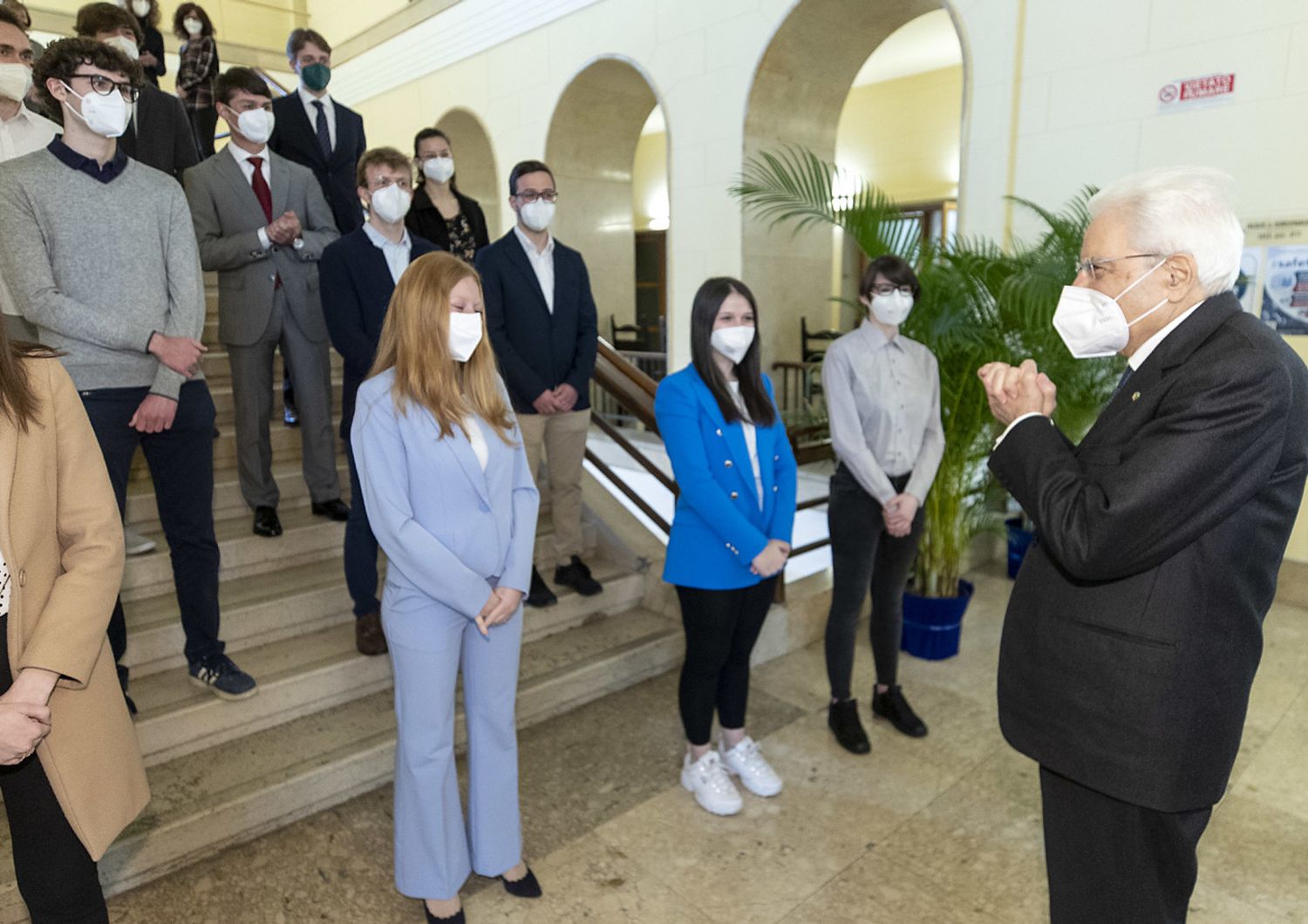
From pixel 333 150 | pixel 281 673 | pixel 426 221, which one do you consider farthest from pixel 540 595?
pixel 333 150

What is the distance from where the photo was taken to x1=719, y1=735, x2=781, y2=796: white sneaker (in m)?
2.67

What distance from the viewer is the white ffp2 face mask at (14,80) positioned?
272 cm

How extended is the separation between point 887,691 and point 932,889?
37.9 inches

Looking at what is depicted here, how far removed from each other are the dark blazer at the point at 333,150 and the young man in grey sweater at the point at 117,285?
4.51ft

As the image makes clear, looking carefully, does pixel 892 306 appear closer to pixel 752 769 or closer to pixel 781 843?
pixel 752 769

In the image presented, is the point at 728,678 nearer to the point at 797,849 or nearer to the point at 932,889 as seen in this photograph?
the point at 797,849

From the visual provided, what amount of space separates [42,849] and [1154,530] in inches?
71.0

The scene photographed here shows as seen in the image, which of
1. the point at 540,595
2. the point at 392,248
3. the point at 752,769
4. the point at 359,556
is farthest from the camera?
the point at 540,595

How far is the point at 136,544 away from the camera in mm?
3012

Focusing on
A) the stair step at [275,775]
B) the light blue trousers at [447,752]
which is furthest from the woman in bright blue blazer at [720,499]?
the stair step at [275,775]

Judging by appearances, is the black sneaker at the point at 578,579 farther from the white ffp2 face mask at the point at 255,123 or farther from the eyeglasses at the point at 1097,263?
the eyeglasses at the point at 1097,263

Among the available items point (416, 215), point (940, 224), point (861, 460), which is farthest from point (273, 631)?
point (940, 224)

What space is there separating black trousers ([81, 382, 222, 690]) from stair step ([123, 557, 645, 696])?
24 cm

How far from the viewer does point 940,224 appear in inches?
424
